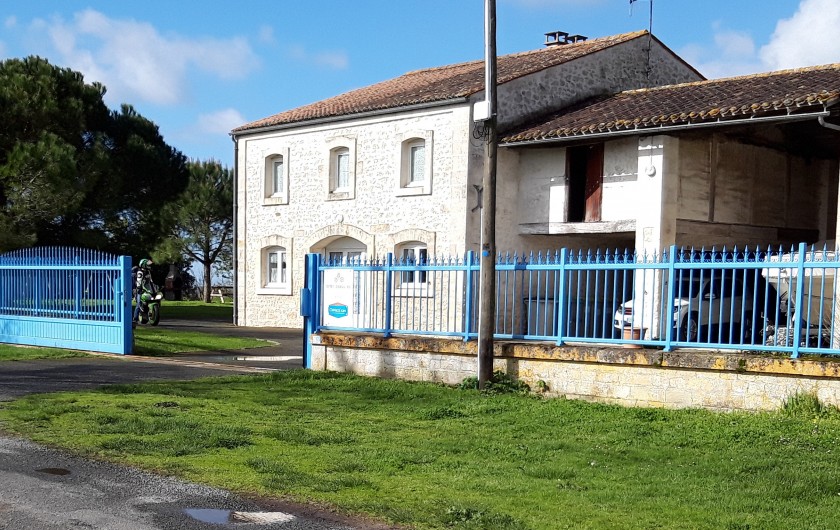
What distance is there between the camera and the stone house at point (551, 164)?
60.7ft

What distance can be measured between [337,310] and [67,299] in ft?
20.2

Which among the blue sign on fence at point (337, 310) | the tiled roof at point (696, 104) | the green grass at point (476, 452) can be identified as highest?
the tiled roof at point (696, 104)

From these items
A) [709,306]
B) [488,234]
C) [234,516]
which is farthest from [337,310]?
[234,516]

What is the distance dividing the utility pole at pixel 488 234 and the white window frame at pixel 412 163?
33.3 feet

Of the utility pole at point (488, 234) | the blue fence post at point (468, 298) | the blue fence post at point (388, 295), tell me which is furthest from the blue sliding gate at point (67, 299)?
the utility pole at point (488, 234)

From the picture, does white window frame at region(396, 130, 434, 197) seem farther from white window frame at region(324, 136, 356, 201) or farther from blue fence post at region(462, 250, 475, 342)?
blue fence post at region(462, 250, 475, 342)

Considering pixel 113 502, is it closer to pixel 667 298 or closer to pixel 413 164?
pixel 667 298

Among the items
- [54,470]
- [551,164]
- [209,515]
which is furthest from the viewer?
[551,164]

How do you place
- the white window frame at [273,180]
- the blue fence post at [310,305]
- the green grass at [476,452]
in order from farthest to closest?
the white window frame at [273,180]
the blue fence post at [310,305]
the green grass at [476,452]

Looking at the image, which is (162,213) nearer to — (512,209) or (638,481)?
(512,209)

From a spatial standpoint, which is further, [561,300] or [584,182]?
[584,182]

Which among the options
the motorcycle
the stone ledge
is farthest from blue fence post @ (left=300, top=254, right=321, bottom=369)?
the motorcycle

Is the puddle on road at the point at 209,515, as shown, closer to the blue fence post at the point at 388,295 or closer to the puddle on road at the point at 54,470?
the puddle on road at the point at 54,470

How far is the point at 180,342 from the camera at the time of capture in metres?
18.4
